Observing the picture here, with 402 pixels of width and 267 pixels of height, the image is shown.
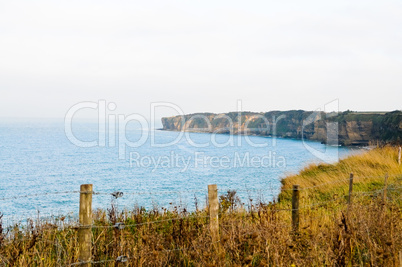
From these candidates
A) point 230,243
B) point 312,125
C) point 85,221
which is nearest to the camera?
point 85,221

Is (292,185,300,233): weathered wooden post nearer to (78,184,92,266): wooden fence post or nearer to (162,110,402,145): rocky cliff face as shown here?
(78,184,92,266): wooden fence post

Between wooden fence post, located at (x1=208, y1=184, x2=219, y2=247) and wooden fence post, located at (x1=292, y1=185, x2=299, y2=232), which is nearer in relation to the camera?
wooden fence post, located at (x1=208, y1=184, x2=219, y2=247)

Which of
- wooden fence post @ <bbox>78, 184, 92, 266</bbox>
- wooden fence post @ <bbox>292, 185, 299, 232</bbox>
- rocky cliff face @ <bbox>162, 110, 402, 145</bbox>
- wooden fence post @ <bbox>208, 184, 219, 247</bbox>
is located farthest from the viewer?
rocky cliff face @ <bbox>162, 110, 402, 145</bbox>

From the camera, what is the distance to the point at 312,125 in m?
141

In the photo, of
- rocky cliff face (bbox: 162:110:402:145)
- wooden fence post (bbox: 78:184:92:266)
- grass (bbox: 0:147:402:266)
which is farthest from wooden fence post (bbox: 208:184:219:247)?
rocky cliff face (bbox: 162:110:402:145)

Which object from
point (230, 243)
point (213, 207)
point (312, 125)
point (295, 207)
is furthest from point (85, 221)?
point (312, 125)

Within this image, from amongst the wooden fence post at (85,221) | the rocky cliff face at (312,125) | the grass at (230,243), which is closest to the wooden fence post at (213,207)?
the grass at (230,243)

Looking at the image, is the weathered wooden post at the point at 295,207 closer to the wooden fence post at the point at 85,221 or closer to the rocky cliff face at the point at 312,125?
the wooden fence post at the point at 85,221

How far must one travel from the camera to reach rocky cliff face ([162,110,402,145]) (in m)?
92.0

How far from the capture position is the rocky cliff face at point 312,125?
3622 inches

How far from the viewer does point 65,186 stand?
130ft

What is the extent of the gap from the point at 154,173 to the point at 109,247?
4468cm

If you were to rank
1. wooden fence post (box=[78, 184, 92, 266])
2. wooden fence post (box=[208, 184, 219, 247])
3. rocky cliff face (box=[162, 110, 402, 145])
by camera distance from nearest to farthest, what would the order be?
wooden fence post (box=[78, 184, 92, 266]) < wooden fence post (box=[208, 184, 219, 247]) < rocky cliff face (box=[162, 110, 402, 145])

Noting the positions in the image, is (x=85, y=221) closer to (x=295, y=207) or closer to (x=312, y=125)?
(x=295, y=207)
